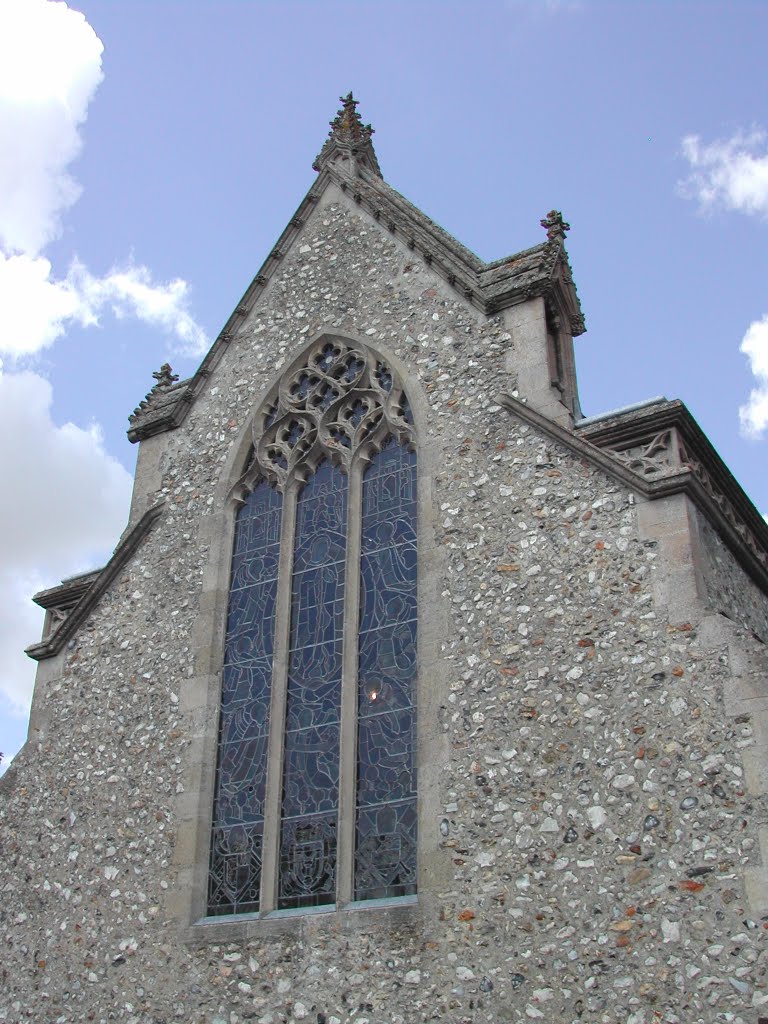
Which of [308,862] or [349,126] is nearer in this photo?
[308,862]

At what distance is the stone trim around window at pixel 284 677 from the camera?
385 inches

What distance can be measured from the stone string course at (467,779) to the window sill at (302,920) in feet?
0.11

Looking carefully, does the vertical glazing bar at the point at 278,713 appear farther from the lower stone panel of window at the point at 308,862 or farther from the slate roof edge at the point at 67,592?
the slate roof edge at the point at 67,592

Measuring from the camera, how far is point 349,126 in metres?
15.1

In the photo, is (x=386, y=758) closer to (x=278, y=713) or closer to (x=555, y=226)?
(x=278, y=713)

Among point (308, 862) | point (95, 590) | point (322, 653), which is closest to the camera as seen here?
point (308, 862)

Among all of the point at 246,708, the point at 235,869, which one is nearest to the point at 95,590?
the point at 246,708

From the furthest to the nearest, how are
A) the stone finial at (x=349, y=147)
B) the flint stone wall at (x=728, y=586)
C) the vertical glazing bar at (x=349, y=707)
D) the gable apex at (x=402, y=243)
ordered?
the stone finial at (x=349, y=147) < the gable apex at (x=402, y=243) < the vertical glazing bar at (x=349, y=707) < the flint stone wall at (x=728, y=586)

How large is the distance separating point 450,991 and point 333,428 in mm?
5964

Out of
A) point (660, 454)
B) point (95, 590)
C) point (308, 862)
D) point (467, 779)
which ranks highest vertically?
point (95, 590)

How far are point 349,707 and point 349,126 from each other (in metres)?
8.17

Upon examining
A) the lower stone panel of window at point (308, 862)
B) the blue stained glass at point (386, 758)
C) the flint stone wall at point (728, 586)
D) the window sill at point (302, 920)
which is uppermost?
the flint stone wall at point (728, 586)

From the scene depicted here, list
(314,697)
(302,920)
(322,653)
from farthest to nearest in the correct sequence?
(322,653), (314,697), (302,920)

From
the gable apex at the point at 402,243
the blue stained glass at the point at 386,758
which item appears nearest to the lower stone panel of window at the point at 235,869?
the blue stained glass at the point at 386,758
